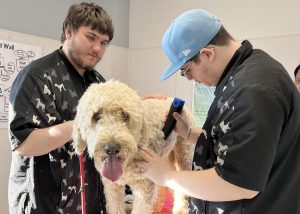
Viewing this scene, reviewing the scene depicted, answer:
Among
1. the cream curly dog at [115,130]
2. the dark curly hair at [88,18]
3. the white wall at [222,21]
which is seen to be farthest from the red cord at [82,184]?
the white wall at [222,21]

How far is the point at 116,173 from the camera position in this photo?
3.54 ft

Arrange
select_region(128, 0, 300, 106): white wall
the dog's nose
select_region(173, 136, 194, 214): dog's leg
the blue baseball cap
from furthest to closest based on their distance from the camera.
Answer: select_region(128, 0, 300, 106): white wall
select_region(173, 136, 194, 214): dog's leg
the dog's nose
the blue baseball cap

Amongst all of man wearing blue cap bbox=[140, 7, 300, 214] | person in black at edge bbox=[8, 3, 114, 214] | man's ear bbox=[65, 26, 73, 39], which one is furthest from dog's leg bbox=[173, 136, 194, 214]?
man's ear bbox=[65, 26, 73, 39]

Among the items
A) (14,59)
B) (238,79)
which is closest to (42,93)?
(238,79)

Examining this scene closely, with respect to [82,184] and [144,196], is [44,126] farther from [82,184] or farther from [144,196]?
[144,196]

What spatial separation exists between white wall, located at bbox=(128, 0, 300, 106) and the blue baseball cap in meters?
1.81

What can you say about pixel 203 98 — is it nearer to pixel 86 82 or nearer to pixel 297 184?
pixel 86 82

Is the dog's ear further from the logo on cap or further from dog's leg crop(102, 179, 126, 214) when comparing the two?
the logo on cap

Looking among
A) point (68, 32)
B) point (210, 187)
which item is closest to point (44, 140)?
point (68, 32)

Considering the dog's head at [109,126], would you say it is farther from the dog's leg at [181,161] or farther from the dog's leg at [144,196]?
the dog's leg at [181,161]

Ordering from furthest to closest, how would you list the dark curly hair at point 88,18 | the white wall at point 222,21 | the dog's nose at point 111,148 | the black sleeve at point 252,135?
1. the white wall at point 222,21
2. the dark curly hair at point 88,18
3. the dog's nose at point 111,148
4. the black sleeve at point 252,135

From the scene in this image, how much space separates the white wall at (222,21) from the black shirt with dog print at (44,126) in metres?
1.80

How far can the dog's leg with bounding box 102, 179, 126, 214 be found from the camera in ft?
4.98

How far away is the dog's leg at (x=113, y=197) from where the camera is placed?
4.98ft
